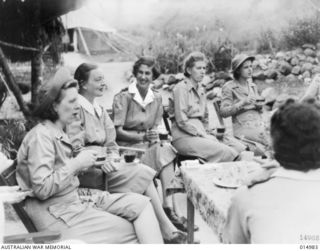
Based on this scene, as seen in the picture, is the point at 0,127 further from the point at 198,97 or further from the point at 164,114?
the point at 198,97

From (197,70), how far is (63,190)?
181 centimetres

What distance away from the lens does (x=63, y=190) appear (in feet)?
8.16

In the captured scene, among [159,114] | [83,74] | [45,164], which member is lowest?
[159,114]

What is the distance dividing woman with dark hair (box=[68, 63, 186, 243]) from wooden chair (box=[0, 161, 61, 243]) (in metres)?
0.55

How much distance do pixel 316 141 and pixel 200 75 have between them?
2.24 m

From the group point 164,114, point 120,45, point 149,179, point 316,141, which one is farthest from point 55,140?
point 120,45

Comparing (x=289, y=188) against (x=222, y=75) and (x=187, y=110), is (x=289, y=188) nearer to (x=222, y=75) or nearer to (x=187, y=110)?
(x=187, y=110)

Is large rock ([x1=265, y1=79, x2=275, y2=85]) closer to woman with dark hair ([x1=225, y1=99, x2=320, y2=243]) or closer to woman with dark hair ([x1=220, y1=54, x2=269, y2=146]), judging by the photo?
woman with dark hair ([x1=220, y1=54, x2=269, y2=146])

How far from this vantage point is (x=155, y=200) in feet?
10.1

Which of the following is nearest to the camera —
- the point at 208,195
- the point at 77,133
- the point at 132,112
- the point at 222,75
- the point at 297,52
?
the point at 208,195

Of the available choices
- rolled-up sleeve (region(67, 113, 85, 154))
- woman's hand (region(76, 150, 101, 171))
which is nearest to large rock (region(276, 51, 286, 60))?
rolled-up sleeve (region(67, 113, 85, 154))

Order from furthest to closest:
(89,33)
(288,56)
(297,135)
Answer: (288,56), (89,33), (297,135)

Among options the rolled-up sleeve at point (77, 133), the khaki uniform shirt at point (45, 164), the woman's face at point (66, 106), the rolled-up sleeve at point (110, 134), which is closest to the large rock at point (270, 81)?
the rolled-up sleeve at point (110, 134)

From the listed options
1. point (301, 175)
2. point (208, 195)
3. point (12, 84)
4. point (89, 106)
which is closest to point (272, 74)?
point (89, 106)
